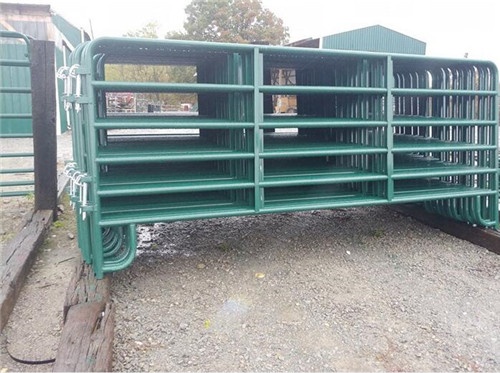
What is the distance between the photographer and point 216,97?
4.02 m

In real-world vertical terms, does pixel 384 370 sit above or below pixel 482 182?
below

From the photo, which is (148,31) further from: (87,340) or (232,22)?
(87,340)

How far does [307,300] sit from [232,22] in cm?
3536

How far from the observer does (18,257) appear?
3.42 meters

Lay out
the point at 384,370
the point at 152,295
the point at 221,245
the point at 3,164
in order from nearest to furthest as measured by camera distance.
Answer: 1. the point at 384,370
2. the point at 152,295
3. the point at 221,245
4. the point at 3,164

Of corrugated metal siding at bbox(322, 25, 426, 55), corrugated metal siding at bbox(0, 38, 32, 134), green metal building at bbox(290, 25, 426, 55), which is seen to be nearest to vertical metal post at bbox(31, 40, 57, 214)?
corrugated metal siding at bbox(0, 38, 32, 134)

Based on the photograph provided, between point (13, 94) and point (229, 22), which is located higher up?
point (229, 22)

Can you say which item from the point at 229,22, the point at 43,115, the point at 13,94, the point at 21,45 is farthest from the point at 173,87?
the point at 229,22

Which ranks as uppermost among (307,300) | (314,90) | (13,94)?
(13,94)

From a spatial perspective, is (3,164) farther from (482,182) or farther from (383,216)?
(482,182)

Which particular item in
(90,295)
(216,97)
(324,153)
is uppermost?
(216,97)

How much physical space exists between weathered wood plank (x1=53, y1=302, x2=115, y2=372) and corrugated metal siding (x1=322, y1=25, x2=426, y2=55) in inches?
1019

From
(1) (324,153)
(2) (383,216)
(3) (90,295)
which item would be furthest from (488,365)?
(2) (383,216)

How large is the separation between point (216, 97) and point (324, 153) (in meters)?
1.17
